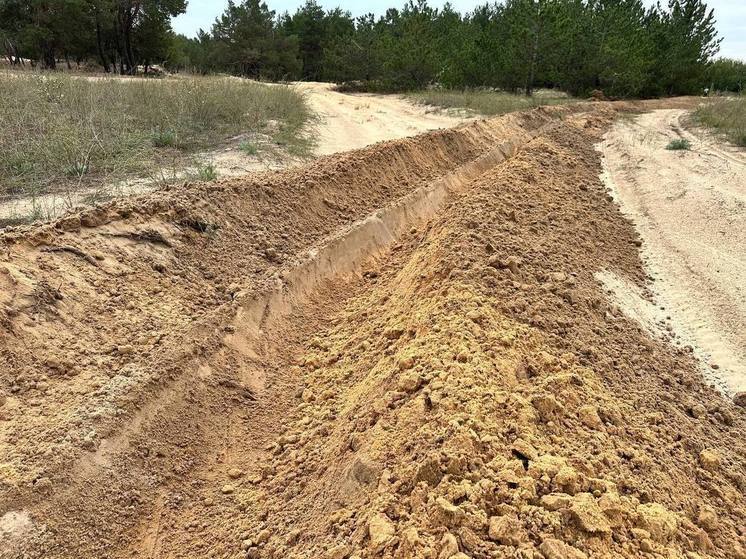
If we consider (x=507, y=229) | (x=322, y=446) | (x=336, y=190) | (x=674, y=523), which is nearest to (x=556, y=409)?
(x=674, y=523)

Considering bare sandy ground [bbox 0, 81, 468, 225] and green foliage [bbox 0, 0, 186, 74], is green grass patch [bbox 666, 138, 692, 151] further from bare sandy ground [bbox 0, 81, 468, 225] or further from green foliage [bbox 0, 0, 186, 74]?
green foliage [bbox 0, 0, 186, 74]

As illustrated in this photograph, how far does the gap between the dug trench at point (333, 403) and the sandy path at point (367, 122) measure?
210 inches

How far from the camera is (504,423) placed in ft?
8.21

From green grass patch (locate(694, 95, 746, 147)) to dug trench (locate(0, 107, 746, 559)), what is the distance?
10.4m

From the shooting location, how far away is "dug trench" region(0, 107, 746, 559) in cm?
221

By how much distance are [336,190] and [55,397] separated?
4.34 m

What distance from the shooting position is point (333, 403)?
3.38 m

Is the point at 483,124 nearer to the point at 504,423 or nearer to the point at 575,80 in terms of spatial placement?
the point at 504,423

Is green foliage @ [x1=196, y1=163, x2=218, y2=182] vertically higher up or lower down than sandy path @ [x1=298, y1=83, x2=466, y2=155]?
lower down

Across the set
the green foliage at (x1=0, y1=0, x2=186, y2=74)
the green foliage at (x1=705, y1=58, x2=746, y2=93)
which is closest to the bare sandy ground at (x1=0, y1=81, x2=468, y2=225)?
the green foliage at (x1=0, y1=0, x2=186, y2=74)

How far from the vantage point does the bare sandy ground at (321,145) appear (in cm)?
529

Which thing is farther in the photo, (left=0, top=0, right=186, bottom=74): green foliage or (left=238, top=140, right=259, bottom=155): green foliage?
(left=0, top=0, right=186, bottom=74): green foliage

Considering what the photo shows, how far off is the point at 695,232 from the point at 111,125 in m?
8.52

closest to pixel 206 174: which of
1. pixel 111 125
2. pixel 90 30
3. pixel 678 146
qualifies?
pixel 111 125
